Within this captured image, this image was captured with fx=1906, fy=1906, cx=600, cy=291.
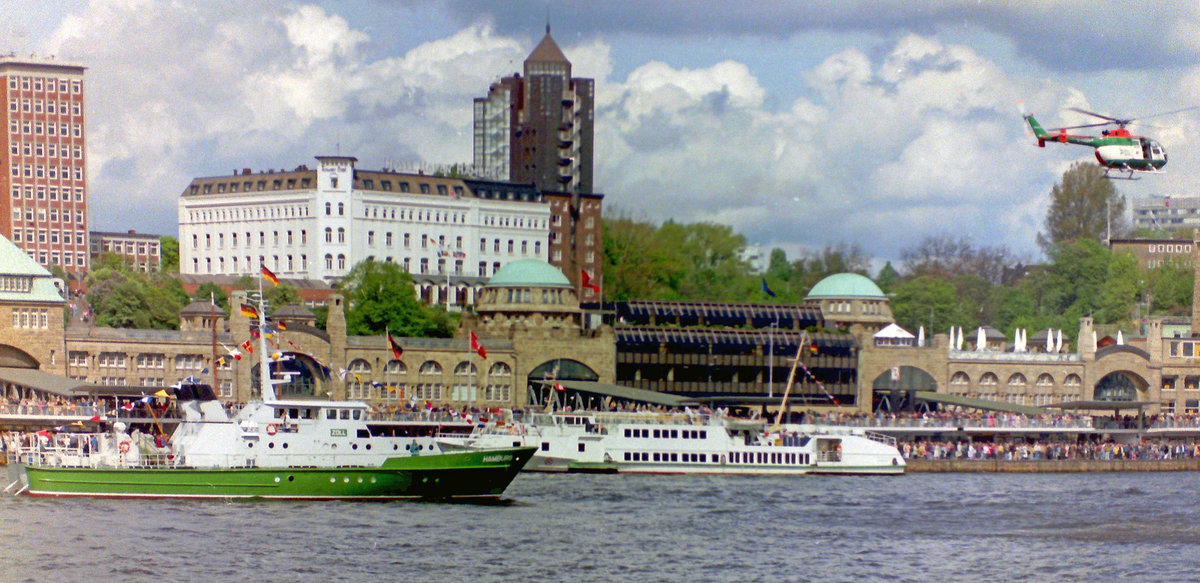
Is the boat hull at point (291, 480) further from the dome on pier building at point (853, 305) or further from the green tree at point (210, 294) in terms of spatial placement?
the green tree at point (210, 294)

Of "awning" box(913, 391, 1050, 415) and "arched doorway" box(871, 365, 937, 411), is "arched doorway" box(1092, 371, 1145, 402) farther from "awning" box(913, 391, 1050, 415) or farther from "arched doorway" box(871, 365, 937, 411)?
"arched doorway" box(871, 365, 937, 411)

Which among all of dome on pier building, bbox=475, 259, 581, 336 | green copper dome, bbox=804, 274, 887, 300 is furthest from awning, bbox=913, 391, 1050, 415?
dome on pier building, bbox=475, 259, 581, 336

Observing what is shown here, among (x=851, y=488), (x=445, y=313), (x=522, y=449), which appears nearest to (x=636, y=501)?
(x=522, y=449)

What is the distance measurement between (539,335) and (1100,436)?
43874mm

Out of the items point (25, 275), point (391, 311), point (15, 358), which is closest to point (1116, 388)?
point (391, 311)

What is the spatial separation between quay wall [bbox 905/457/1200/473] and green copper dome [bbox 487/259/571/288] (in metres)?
39.3

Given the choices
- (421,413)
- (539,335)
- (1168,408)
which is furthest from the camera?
(1168,408)

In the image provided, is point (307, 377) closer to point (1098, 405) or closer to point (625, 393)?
point (625, 393)

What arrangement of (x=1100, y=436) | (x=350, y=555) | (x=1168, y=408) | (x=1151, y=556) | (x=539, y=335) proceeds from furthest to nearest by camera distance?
(x=1168, y=408) → (x=539, y=335) → (x=1100, y=436) → (x=1151, y=556) → (x=350, y=555)

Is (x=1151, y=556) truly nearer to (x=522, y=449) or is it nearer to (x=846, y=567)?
(x=846, y=567)

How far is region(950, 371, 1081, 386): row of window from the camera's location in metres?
162

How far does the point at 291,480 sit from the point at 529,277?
64.0 metres

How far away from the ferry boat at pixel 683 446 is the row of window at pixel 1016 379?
125ft

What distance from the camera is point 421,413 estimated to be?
408 ft
